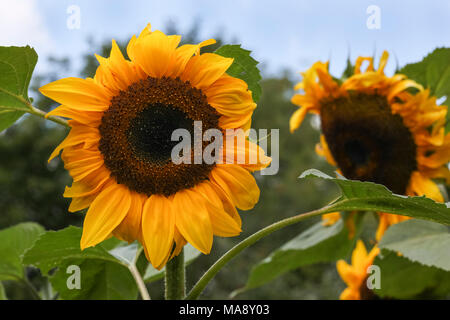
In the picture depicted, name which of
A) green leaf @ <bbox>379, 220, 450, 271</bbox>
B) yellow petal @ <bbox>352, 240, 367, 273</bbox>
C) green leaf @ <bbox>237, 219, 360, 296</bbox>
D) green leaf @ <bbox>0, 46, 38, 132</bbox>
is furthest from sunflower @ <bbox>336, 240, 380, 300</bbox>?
green leaf @ <bbox>0, 46, 38, 132</bbox>

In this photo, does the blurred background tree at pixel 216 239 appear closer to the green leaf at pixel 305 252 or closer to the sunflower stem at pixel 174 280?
the green leaf at pixel 305 252

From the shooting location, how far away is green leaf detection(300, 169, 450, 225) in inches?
28.6

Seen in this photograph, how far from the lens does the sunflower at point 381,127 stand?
135 cm

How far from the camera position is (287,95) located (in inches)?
678

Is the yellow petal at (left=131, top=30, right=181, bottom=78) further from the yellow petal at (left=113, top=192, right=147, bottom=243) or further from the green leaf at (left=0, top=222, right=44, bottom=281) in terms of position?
the green leaf at (left=0, top=222, right=44, bottom=281)

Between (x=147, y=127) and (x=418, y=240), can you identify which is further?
(x=418, y=240)

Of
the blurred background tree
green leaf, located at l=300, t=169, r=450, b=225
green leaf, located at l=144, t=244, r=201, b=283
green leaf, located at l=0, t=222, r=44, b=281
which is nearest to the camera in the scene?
green leaf, located at l=300, t=169, r=450, b=225

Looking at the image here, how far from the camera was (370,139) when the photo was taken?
1.48m

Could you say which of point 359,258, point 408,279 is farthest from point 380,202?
point 359,258

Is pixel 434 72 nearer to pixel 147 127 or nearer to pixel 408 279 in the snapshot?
pixel 408 279

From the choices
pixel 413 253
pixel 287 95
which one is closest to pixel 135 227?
pixel 413 253

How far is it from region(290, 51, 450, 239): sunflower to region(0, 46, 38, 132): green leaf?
30.9 inches

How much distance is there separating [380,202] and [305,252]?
1.85ft

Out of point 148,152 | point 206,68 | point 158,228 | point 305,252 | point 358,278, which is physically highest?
point 206,68
